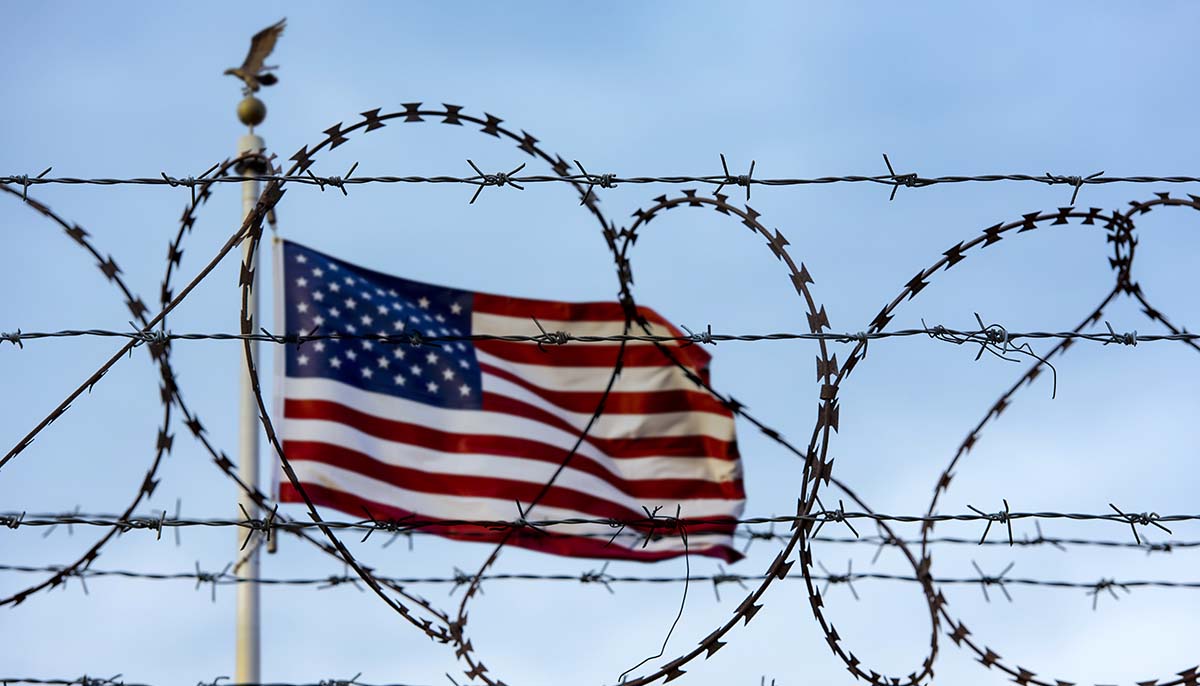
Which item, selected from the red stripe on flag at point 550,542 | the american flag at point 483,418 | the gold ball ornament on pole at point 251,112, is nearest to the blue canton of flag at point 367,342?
the american flag at point 483,418

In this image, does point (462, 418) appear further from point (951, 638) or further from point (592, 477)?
point (951, 638)

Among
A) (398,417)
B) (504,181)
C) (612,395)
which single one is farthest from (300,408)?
(504,181)

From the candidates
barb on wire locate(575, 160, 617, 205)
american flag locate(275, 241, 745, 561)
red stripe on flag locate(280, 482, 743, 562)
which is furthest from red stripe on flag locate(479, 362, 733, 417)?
barb on wire locate(575, 160, 617, 205)

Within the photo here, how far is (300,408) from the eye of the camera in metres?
10.9

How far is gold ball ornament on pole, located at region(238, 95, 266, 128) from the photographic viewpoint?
1049 centimetres

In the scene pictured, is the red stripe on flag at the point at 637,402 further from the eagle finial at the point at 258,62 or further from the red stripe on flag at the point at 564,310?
the eagle finial at the point at 258,62

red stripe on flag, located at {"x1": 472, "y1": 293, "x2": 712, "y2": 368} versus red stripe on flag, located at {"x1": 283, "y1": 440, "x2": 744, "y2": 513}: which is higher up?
red stripe on flag, located at {"x1": 472, "y1": 293, "x2": 712, "y2": 368}

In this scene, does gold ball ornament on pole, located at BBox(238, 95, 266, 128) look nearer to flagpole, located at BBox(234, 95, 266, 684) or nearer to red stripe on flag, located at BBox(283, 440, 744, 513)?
flagpole, located at BBox(234, 95, 266, 684)

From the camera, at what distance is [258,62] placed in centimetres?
1094

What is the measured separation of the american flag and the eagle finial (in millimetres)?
1140

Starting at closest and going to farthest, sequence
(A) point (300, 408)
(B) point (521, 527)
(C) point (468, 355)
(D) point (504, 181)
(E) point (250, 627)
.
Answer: (B) point (521, 527) → (D) point (504, 181) → (E) point (250, 627) → (A) point (300, 408) → (C) point (468, 355)

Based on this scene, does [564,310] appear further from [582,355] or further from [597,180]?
[597,180]

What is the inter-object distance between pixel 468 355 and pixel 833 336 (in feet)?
20.0

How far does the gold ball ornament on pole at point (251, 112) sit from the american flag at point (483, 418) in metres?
1.15
